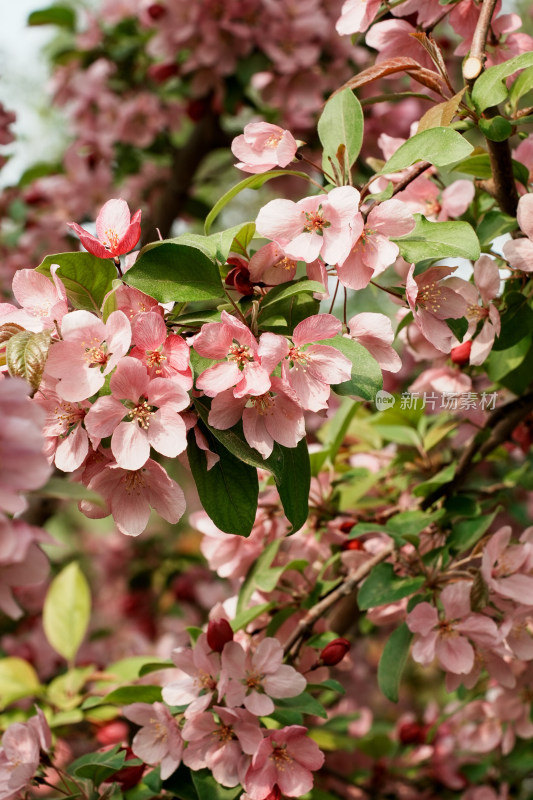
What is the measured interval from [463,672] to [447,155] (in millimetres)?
630

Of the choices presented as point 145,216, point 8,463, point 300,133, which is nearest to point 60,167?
point 145,216

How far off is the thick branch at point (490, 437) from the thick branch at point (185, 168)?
4.92ft

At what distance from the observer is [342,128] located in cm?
90

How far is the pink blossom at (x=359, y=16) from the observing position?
104 cm

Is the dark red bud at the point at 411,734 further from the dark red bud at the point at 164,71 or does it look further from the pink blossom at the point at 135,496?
the dark red bud at the point at 164,71

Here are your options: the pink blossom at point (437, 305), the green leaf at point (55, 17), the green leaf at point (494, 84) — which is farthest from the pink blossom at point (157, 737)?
the green leaf at point (55, 17)

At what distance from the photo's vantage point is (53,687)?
1.47 m

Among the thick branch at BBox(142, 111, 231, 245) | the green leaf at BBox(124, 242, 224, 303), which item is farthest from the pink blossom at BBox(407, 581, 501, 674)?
the thick branch at BBox(142, 111, 231, 245)

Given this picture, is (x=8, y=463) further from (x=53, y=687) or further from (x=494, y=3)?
(x=53, y=687)

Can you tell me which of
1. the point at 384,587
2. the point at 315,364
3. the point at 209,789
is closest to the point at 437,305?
the point at 315,364

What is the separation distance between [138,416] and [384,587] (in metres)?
0.50

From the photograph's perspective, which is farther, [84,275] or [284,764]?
[284,764]

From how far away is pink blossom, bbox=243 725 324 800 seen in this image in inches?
35.1

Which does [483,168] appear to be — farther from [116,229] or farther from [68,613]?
[68,613]
